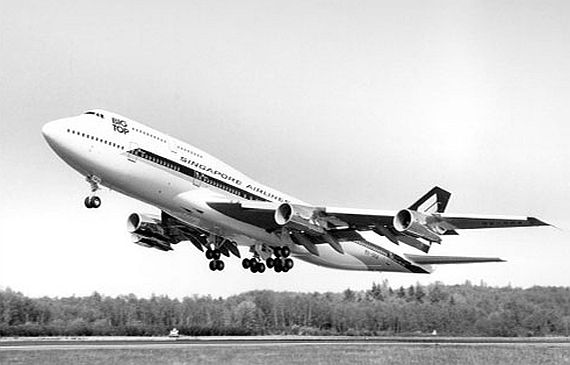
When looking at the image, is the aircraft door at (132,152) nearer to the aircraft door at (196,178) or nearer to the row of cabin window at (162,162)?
the row of cabin window at (162,162)

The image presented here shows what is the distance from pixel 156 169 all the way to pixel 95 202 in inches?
121

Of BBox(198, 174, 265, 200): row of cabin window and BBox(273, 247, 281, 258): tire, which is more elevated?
BBox(198, 174, 265, 200): row of cabin window

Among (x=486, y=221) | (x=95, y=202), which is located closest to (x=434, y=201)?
(x=486, y=221)

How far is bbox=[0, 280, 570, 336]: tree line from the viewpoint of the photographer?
5253 cm

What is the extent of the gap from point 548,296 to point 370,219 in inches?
751

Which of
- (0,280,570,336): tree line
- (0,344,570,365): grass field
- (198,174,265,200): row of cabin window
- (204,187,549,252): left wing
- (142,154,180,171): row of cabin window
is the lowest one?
(0,344,570,365): grass field

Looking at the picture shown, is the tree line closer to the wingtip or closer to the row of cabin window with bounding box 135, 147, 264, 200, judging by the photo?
the row of cabin window with bounding box 135, 147, 264, 200

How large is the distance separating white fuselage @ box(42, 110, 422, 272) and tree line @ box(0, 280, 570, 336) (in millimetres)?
9563

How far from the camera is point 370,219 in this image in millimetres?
42000

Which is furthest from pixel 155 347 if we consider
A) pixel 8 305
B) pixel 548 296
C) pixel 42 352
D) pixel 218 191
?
pixel 548 296

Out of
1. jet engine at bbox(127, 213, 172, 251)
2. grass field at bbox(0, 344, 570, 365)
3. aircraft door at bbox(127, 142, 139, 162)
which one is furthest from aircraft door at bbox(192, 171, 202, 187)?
grass field at bbox(0, 344, 570, 365)

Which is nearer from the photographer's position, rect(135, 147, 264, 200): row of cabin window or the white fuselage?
the white fuselage

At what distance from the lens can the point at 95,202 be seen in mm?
39969

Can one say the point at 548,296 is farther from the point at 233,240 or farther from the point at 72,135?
the point at 72,135
